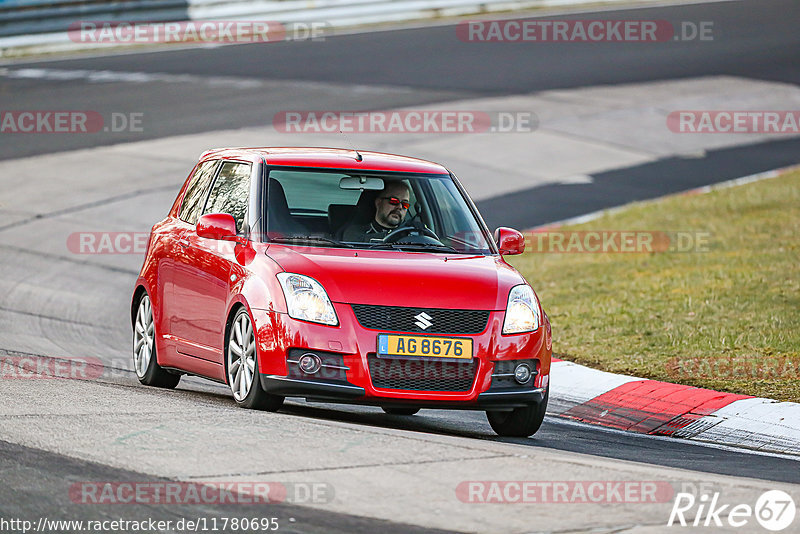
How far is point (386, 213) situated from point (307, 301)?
1.42 m

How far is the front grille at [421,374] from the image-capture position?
25.1 feet

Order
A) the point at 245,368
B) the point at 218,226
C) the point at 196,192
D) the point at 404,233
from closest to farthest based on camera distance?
1. the point at 245,368
2. the point at 218,226
3. the point at 404,233
4. the point at 196,192

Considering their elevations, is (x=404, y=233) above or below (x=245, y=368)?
above

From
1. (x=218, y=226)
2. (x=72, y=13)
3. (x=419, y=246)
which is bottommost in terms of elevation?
(x=419, y=246)

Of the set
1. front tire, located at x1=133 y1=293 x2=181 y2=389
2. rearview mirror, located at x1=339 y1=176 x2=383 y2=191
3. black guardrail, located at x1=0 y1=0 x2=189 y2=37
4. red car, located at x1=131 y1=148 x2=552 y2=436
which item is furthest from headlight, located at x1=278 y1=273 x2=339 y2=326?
black guardrail, located at x1=0 y1=0 x2=189 y2=37

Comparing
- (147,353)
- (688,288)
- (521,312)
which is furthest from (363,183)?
(688,288)

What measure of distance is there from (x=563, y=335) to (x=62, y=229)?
24.5 ft

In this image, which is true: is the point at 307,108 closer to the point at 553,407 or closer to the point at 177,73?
the point at 177,73

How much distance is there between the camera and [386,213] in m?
8.95

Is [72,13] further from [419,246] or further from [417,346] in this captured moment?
[417,346]

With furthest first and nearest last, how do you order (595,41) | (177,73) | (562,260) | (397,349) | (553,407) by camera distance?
(595,41), (177,73), (562,260), (553,407), (397,349)

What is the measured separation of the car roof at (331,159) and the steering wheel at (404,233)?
0.47m

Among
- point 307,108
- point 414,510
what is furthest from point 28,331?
point 307,108

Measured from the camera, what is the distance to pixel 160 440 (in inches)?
269
